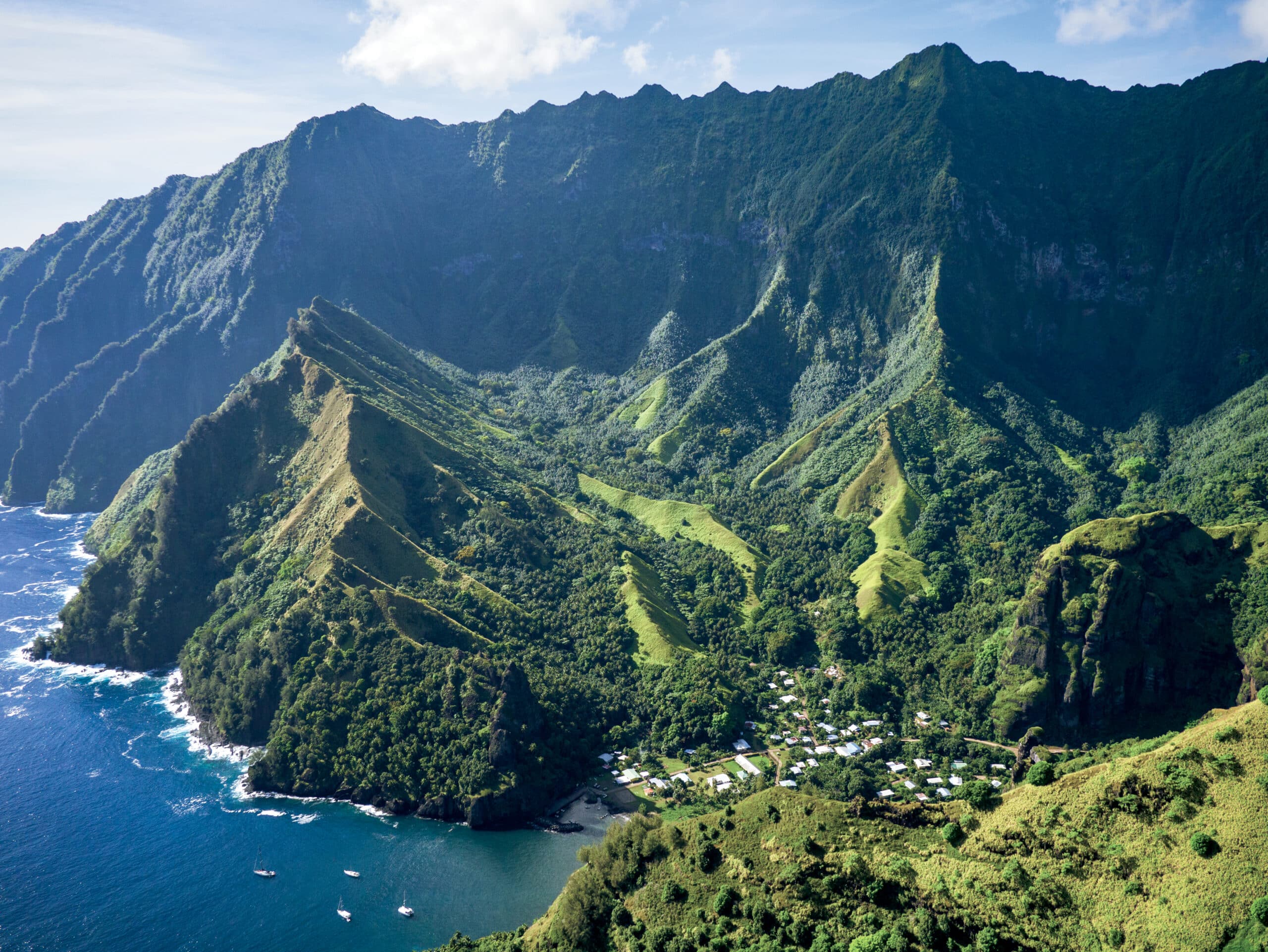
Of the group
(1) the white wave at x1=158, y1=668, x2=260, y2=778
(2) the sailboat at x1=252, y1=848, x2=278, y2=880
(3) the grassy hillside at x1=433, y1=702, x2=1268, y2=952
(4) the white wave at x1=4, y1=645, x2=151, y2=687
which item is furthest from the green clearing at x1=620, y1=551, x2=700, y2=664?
(4) the white wave at x1=4, y1=645, x2=151, y2=687

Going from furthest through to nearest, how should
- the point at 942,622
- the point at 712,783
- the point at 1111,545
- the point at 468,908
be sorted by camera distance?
the point at 942,622, the point at 1111,545, the point at 712,783, the point at 468,908

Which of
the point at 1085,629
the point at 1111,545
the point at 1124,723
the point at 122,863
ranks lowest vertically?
the point at 122,863

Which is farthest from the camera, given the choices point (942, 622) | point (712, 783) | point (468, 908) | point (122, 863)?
point (942, 622)

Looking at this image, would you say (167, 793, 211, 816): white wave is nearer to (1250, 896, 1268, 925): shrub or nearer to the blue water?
the blue water

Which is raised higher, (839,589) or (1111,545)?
(1111,545)

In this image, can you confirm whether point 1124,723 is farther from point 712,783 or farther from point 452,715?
point 452,715

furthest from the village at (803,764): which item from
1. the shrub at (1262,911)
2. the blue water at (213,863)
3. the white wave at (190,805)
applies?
the white wave at (190,805)

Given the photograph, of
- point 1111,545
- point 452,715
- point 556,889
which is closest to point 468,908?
point 556,889
